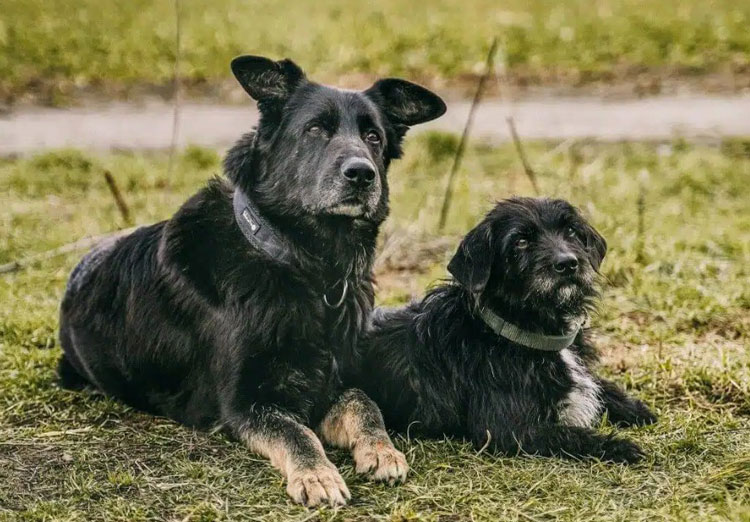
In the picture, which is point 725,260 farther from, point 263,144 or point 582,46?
point 582,46

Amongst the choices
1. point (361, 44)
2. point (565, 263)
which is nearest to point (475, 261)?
point (565, 263)

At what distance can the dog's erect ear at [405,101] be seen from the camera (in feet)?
18.0

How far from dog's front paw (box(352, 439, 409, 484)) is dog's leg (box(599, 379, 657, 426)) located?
50.7 inches

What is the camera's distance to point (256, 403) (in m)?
4.84

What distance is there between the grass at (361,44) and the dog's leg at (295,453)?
11.5 metres

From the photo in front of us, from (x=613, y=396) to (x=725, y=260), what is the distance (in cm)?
325

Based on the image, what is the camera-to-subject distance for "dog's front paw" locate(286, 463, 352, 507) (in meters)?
4.23

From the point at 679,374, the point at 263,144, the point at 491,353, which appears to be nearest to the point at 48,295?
the point at 263,144

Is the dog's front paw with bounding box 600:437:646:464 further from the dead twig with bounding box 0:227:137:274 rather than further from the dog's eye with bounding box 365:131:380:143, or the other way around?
the dead twig with bounding box 0:227:137:274

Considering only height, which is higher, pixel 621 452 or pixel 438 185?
pixel 438 185

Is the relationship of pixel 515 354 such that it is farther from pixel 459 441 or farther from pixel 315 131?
pixel 315 131

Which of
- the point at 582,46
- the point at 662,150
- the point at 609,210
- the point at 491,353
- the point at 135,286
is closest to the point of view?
the point at 491,353

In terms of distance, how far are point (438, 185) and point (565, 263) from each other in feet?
19.8

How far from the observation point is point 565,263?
4.87 meters
